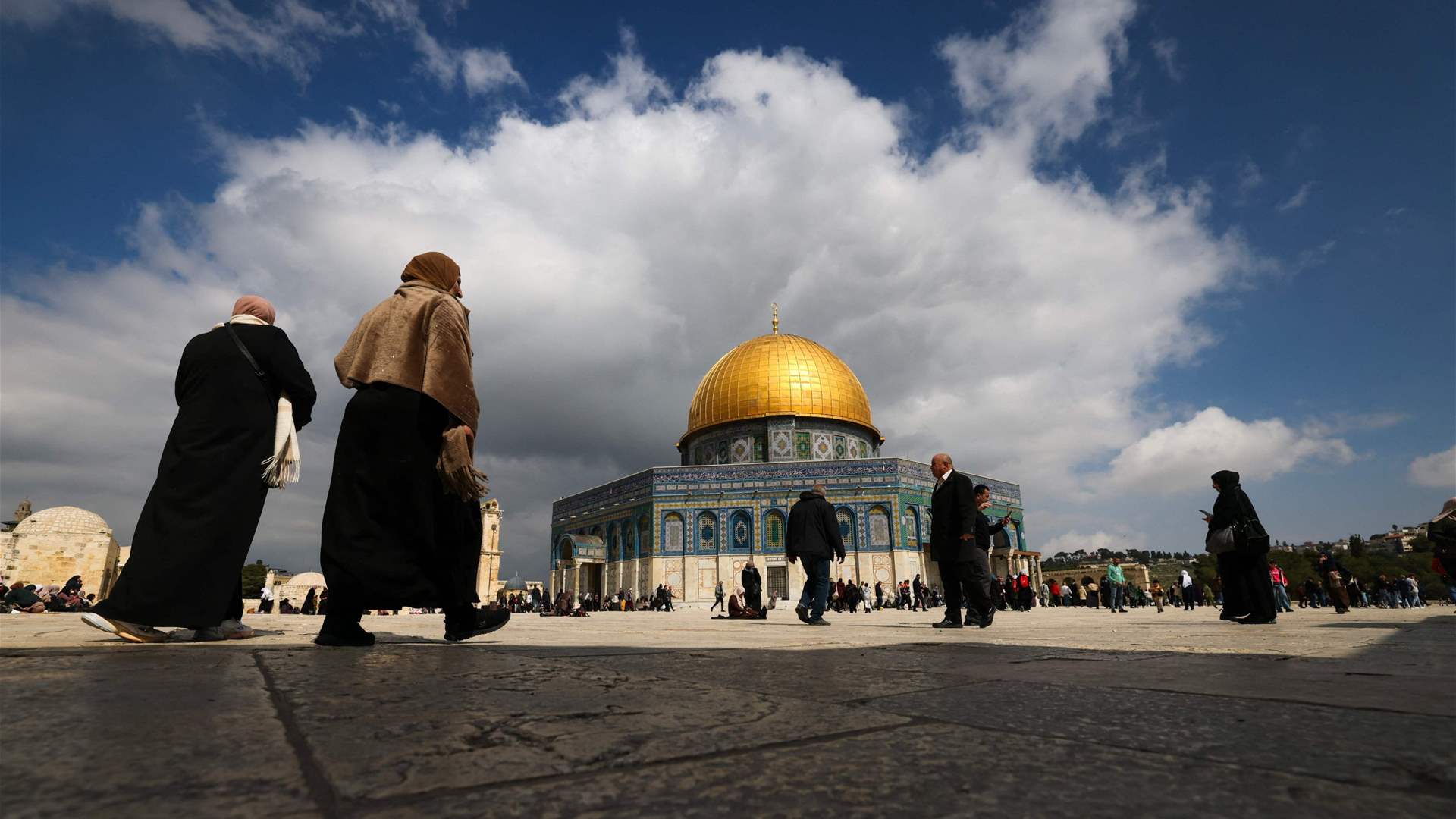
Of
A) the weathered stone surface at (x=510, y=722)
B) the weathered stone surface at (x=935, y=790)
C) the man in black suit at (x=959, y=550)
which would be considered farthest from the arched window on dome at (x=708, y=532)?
the weathered stone surface at (x=935, y=790)

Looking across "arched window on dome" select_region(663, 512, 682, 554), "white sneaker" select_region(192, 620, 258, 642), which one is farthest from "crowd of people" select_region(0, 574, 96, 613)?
"arched window on dome" select_region(663, 512, 682, 554)

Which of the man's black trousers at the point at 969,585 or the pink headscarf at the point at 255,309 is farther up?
the pink headscarf at the point at 255,309

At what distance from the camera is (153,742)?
0.89 meters

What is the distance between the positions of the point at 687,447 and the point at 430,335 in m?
29.7

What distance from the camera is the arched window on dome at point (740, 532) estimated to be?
89.6 ft

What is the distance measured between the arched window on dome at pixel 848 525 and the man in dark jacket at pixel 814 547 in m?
19.9

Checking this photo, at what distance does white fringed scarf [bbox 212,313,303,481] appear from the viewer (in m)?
3.48

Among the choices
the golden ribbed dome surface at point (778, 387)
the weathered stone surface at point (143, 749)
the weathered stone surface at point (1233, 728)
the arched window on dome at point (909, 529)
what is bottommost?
the weathered stone surface at point (1233, 728)

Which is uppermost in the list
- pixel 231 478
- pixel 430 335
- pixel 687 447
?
pixel 687 447

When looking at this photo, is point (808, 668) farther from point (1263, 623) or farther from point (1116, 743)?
point (1263, 623)

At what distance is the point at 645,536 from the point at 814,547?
74.1 ft

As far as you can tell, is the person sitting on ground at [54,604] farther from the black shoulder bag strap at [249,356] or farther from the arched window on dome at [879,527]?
the arched window on dome at [879,527]

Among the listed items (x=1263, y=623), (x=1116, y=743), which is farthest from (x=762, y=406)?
(x=1116, y=743)

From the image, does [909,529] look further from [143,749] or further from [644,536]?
[143,749]
